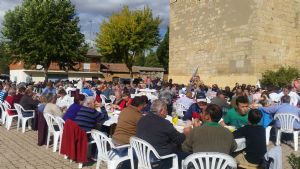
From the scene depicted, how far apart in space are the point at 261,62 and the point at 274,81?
128cm

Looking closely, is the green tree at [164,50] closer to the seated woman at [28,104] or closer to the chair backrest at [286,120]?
the seated woman at [28,104]

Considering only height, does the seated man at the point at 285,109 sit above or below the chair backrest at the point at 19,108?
above

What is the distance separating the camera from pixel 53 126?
7.72 meters

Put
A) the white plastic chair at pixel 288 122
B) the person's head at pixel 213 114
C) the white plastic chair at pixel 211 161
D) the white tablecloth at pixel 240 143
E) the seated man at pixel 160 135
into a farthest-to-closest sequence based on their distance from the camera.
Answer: the white plastic chair at pixel 288 122, the seated man at pixel 160 135, the white tablecloth at pixel 240 143, the person's head at pixel 213 114, the white plastic chair at pixel 211 161

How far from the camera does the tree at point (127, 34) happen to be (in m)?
33.4

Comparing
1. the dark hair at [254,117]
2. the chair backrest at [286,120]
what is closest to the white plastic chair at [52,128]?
the dark hair at [254,117]

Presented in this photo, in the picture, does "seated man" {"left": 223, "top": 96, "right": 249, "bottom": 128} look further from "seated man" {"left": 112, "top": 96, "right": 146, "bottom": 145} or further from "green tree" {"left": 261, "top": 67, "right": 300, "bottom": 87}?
"green tree" {"left": 261, "top": 67, "right": 300, "bottom": 87}

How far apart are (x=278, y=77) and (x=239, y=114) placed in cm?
1340

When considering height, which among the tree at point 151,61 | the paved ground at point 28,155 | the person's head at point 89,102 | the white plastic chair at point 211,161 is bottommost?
the paved ground at point 28,155

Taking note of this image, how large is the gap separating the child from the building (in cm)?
3710

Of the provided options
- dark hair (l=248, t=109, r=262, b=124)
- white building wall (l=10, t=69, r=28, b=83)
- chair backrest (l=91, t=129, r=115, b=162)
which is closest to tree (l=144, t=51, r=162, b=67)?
white building wall (l=10, t=69, r=28, b=83)

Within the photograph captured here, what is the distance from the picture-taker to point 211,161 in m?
4.04

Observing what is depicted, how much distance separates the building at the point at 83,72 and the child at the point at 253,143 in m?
37.1

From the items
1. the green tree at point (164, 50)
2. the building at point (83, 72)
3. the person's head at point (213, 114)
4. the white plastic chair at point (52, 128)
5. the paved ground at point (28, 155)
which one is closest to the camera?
the person's head at point (213, 114)
